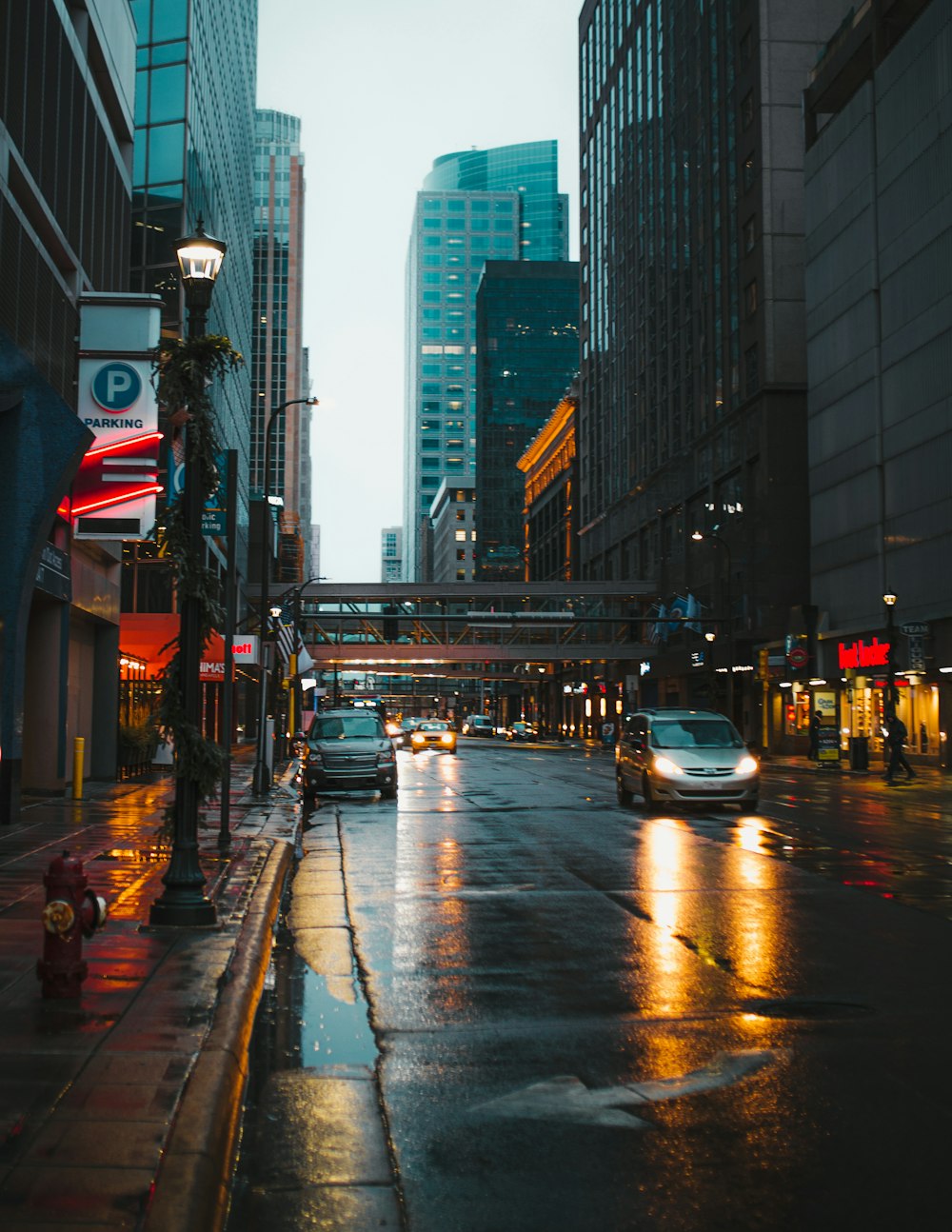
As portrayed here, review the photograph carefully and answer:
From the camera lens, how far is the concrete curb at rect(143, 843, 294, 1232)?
183 inches

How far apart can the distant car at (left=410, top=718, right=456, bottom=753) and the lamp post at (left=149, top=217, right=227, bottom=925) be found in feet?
183

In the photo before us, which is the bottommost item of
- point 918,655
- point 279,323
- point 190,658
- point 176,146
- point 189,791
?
point 189,791

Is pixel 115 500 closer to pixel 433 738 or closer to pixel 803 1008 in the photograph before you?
pixel 803 1008

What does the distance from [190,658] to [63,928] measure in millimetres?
3695

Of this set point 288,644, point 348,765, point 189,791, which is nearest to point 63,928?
point 189,791

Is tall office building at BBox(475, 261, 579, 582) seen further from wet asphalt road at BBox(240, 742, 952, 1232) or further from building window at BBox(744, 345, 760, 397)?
wet asphalt road at BBox(240, 742, 952, 1232)

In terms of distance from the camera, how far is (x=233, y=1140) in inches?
228

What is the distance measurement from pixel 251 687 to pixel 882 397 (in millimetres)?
44426

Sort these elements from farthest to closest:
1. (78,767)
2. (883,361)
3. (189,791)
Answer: (883,361), (78,767), (189,791)

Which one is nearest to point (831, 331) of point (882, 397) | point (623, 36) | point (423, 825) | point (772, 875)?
point (882, 397)

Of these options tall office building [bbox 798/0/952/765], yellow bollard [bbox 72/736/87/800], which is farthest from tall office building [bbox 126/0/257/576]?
tall office building [bbox 798/0/952/765]

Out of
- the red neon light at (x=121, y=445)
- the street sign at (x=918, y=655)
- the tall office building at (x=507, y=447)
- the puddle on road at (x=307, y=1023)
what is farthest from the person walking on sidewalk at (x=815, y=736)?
the tall office building at (x=507, y=447)

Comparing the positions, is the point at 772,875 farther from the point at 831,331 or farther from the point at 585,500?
the point at 585,500

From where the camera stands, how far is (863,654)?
1984 inches
